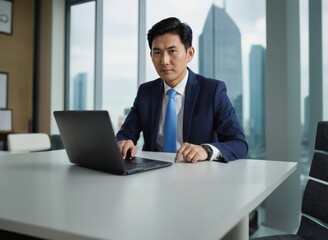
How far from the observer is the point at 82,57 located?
180 inches

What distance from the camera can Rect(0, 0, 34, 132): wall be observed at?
4395 millimetres

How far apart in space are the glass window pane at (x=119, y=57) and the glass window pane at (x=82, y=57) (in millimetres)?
276

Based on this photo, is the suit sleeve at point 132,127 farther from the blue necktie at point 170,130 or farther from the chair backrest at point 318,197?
the chair backrest at point 318,197

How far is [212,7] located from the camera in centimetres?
330

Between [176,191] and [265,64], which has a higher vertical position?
[265,64]

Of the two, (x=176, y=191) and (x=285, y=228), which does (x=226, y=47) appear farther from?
(x=176, y=191)

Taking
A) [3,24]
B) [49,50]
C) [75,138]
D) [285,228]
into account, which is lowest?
[285,228]

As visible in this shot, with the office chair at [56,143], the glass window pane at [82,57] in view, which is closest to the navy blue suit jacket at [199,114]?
the office chair at [56,143]

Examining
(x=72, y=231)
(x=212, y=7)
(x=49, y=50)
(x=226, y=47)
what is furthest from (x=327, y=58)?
(x=49, y=50)

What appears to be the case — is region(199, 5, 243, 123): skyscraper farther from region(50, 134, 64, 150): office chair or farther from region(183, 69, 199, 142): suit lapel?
region(50, 134, 64, 150): office chair

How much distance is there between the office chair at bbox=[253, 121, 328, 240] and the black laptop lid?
613 mm

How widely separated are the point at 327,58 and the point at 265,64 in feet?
1.62

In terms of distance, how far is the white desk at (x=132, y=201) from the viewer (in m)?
0.48

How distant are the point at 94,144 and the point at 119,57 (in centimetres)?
327
